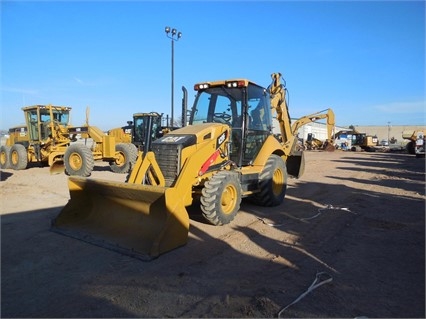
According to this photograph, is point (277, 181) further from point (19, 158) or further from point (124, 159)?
point (19, 158)

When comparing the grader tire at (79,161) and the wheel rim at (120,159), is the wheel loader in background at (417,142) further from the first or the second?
the grader tire at (79,161)

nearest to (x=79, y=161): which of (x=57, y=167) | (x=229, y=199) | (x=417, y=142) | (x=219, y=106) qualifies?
(x=57, y=167)

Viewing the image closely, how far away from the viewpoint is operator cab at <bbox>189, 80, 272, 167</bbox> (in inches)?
268

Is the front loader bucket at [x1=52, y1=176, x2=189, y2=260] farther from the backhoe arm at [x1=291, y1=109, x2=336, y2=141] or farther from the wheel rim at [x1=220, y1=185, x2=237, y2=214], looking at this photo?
the backhoe arm at [x1=291, y1=109, x2=336, y2=141]

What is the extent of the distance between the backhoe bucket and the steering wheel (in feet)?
29.1

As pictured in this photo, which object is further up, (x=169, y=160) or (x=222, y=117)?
(x=222, y=117)

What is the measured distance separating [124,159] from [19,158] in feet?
15.5

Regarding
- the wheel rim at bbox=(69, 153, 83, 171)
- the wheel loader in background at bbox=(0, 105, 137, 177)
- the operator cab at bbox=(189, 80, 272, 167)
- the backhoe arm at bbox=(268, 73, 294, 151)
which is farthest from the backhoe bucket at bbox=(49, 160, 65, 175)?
the backhoe arm at bbox=(268, 73, 294, 151)

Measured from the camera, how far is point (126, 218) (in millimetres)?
5094

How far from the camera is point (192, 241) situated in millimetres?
5039

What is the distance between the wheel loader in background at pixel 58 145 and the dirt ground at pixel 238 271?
22.6 feet

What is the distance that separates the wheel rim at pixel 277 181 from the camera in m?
7.62

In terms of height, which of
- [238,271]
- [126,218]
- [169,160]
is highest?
[169,160]

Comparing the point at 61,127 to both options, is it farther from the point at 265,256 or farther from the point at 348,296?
the point at 348,296
